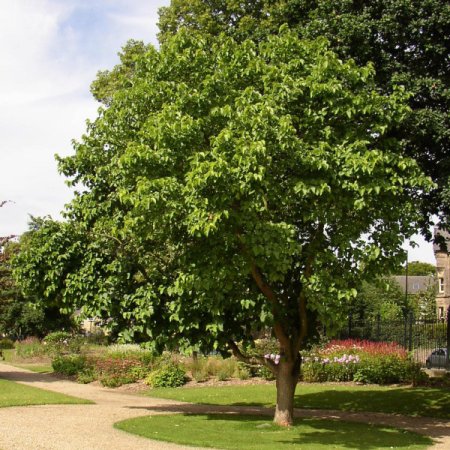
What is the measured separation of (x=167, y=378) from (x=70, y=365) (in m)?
5.81

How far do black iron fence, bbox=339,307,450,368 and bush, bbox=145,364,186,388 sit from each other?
26.2 feet

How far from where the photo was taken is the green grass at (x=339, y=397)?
60.8 feet

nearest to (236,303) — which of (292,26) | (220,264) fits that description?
(220,264)

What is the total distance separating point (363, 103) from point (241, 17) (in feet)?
39.1

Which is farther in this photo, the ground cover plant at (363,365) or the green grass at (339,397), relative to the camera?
the ground cover plant at (363,365)

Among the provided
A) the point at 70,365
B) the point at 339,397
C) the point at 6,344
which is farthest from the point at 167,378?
the point at 6,344

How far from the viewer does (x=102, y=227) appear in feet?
47.6

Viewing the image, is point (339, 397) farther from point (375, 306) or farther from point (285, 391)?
point (375, 306)

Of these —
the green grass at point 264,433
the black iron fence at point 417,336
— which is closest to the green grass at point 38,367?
the black iron fence at point 417,336

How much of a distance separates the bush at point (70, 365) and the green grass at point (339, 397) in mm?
5665

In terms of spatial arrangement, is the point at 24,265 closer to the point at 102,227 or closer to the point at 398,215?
the point at 102,227

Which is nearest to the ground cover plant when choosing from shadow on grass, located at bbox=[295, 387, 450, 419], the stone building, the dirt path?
shadow on grass, located at bbox=[295, 387, 450, 419]

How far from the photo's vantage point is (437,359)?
2581 centimetres

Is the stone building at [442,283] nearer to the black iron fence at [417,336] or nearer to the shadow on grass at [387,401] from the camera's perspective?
the black iron fence at [417,336]
